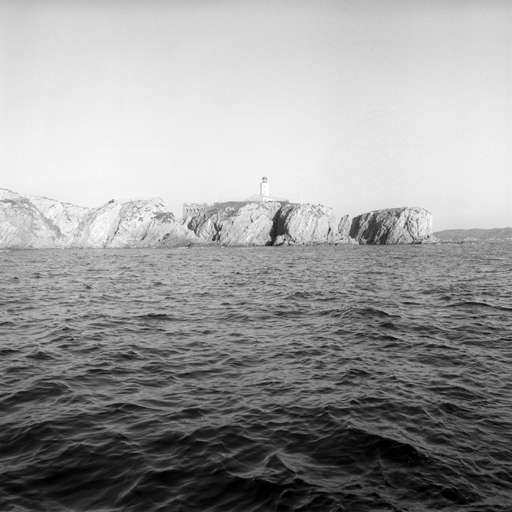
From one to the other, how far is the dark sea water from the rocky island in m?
151

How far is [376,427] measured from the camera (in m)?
8.37

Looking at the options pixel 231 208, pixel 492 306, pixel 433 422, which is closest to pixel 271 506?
pixel 433 422

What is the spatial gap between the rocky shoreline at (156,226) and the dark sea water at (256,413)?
151147 mm

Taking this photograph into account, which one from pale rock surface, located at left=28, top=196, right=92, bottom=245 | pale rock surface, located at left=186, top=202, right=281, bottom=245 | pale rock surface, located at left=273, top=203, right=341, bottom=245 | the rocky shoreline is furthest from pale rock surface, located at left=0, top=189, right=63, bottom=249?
pale rock surface, located at left=273, top=203, right=341, bottom=245

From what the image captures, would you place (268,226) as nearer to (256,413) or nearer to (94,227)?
(94,227)

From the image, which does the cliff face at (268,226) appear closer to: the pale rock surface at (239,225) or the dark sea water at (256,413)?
the pale rock surface at (239,225)

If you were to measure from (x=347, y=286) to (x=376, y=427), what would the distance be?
24097 millimetres

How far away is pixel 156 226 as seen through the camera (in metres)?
167

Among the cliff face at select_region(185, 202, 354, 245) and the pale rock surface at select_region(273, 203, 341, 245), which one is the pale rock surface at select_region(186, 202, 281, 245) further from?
the pale rock surface at select_region(273, 203, 341, 245)

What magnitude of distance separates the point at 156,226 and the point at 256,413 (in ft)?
539

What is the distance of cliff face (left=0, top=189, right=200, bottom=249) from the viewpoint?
164 m

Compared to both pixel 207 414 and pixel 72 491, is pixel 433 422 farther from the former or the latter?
pixel 72 491

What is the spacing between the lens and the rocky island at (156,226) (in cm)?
16538

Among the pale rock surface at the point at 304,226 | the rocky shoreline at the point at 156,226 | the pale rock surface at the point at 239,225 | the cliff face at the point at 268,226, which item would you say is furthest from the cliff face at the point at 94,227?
the pale rock surface at the point at 304,226
